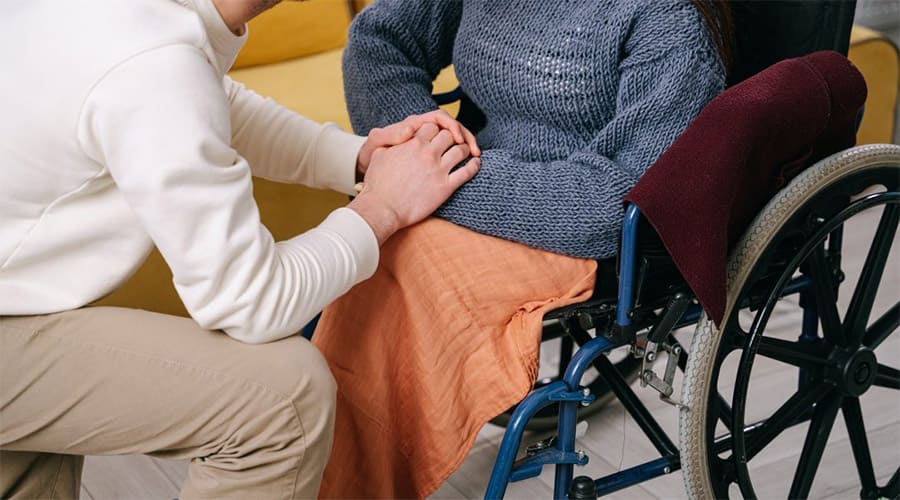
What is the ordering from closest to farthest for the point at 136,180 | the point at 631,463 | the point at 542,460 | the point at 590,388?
the point at 136,180, the point at 542,460, the point at 631,463, the point at 590,388

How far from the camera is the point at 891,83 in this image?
279cm

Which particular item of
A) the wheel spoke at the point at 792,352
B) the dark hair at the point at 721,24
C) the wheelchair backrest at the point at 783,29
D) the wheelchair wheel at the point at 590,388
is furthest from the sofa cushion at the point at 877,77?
the wheel spoke at the point at 792,352

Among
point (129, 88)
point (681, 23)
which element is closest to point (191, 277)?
point (129, 88)

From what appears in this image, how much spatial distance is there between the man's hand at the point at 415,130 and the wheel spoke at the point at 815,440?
0.60 meters

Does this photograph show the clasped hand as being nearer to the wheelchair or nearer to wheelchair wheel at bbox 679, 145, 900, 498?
the wheelchair

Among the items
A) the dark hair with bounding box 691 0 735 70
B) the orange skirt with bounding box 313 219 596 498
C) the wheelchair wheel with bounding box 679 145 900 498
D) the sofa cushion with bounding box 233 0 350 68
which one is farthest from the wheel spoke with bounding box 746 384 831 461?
the sofa cushion with bounding box 233 0 350 68

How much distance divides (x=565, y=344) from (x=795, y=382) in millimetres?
544

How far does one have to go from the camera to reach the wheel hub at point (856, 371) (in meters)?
1.40

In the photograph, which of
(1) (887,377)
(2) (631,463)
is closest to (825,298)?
(1) (887,377)

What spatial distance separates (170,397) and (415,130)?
0.47m

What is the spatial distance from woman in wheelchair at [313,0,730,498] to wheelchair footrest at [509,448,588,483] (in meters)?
0.07

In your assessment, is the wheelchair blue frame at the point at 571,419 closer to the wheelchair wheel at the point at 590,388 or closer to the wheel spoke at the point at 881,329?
the wheel spoke at the point at 881,329

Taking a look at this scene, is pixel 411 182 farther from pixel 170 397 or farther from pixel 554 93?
pixel 170 397

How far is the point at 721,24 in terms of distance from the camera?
4.59 feet
